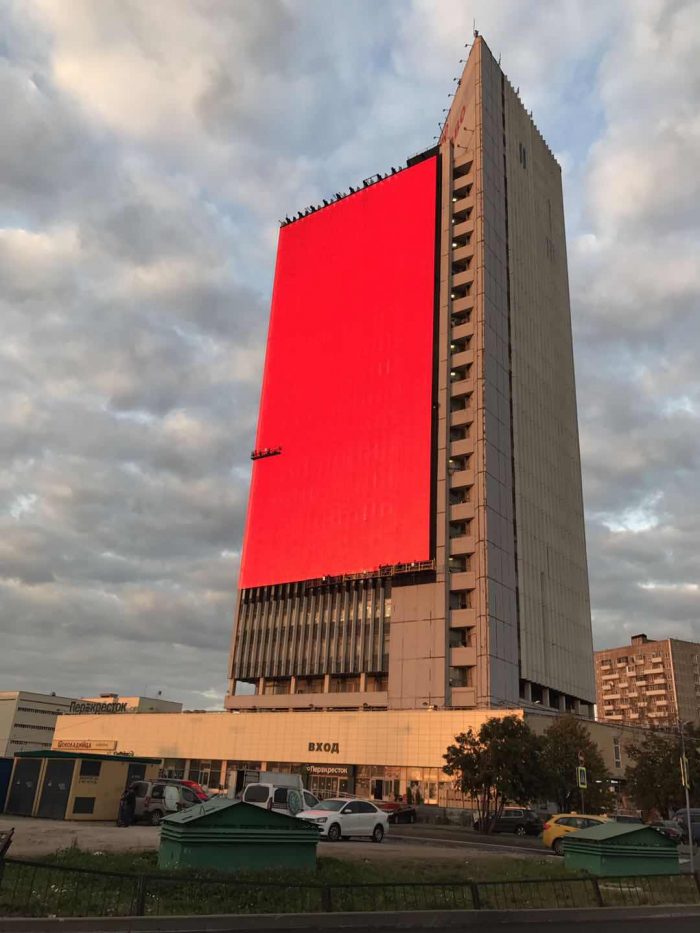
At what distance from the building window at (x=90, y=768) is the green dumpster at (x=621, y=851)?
25551 millimetres

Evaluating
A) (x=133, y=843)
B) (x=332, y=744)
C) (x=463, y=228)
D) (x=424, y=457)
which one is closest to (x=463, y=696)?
(x=332, y=744)

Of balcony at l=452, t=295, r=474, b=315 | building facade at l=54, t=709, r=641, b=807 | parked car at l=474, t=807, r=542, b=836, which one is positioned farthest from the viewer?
balcony at l=452, t=295, r=474, b=315

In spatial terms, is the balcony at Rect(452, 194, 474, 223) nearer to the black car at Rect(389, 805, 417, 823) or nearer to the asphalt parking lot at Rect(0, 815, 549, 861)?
the black car at Rect(389, 805, 417, 823)

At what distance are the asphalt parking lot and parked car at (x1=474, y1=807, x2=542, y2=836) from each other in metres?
9.04

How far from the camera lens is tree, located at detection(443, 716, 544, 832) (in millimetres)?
48938

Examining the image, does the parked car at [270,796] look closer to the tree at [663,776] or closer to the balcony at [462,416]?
the tree at [663,776]

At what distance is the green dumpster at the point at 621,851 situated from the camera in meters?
21.6

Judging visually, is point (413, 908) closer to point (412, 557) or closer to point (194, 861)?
point (194, 861)

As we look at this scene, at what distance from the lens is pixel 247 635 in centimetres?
9681

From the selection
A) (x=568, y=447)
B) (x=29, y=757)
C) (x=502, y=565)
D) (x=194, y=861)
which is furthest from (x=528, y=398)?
(x=194, y=861)

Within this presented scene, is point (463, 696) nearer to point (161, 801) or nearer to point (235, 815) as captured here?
point (161, 801)

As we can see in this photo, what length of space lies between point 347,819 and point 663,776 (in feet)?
130

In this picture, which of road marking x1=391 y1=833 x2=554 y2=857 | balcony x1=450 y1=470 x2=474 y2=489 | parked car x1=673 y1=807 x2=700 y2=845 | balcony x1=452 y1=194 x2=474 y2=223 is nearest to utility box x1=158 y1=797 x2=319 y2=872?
road marking x1=391 y1=833 x2=554 y2=857

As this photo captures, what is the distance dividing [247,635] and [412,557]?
27137mm
